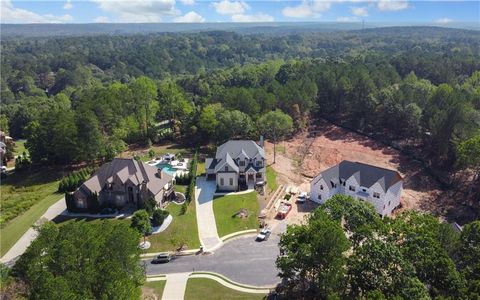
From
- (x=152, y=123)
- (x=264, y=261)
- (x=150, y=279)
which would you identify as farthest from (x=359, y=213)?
(x=152, y=123)

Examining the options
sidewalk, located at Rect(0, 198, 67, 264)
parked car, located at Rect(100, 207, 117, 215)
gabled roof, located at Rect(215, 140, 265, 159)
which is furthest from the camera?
gabled roof, located at Rect(215, 140, 265, 159)

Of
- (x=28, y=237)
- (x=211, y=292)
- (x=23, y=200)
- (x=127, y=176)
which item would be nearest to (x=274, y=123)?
(x=127, y=176)

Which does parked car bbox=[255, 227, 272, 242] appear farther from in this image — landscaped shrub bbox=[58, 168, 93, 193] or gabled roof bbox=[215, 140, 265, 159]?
landscaped shrub bbox=[58, 168, 93, 193]

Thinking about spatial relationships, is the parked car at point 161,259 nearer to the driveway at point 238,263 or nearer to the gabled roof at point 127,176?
the driveway at point 238,263

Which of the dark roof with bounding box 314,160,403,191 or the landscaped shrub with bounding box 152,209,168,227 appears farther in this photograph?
the dark roof with bounding box 314,160,403,191

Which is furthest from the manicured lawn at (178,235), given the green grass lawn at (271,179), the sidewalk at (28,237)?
the sidewalk at (28,237)

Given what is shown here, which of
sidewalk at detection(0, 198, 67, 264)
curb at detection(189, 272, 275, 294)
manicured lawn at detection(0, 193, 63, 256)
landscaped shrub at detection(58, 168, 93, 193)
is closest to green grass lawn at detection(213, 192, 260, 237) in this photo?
curb at detection(189, 272, 275, 294)
